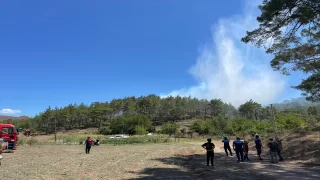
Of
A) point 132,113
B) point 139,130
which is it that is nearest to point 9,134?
point 139,130

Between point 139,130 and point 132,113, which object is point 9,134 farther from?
point 132,113

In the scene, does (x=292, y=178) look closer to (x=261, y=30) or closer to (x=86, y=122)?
(x=261, y=30)

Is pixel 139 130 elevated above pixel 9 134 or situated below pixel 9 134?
below

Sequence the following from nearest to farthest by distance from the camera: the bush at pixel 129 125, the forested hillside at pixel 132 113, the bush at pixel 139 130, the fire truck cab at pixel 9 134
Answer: the fire truck cab at pixel 9 134 → the bush at pixel 139 130 → the bush at pixel 129 125 → the forested hillside at pixel 132 113

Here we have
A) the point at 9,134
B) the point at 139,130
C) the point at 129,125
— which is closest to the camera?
the point at 9,134

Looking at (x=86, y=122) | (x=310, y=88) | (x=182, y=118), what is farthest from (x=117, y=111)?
(x=310, y=88)

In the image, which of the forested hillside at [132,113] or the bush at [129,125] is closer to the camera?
the bush at [129,125]

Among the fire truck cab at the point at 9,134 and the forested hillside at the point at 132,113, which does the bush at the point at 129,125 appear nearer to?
the forested hillside at the point at 132,113

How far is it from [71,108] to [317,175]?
13780 cm

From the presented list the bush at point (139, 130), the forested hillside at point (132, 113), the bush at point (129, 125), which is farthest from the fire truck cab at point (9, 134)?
the forested hillside at point (132, 113)

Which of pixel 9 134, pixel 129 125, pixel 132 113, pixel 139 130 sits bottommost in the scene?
pixel 139 130

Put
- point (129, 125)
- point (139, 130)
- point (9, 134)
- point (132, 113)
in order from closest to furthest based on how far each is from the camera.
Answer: point (9, 134), point (139, 130), point (129, 125), point (132, 113)

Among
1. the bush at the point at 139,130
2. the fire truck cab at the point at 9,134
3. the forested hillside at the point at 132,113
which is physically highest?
the forested hillside at the point at 132,113

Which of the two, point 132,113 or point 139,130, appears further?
point 132,113
